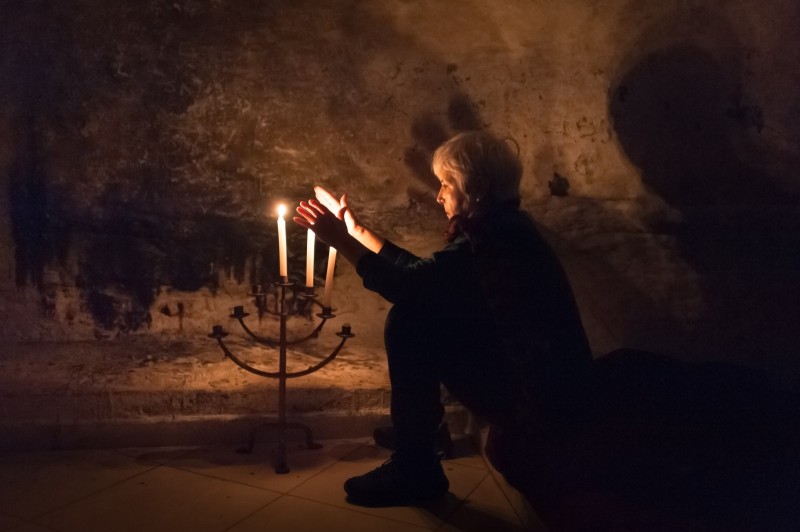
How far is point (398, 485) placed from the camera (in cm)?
187

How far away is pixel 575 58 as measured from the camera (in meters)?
2.75

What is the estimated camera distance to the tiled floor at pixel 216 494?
1.77 m

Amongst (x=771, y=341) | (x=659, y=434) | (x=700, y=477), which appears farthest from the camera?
(x=771, y=341)

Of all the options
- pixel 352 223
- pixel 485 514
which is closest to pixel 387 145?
pixel 352 223

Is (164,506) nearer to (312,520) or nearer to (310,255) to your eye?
(312,520)

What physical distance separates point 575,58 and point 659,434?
Answer: 1.75 metres

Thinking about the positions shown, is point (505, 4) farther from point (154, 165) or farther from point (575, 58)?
point (154, 165)

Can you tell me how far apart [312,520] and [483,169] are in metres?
1.15

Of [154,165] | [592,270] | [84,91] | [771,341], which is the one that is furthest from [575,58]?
[84,91]

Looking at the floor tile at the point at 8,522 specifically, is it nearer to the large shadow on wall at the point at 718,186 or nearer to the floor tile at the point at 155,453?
the floor tile at the point at 155,453

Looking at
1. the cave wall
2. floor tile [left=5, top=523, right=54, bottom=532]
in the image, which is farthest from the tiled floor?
the cave wall

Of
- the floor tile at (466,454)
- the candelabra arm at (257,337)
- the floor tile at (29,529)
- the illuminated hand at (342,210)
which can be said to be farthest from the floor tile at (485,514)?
the floor tile at (29,529)

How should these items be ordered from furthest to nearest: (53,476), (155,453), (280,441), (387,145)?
(387,145)
(155,453)
(280,441)
(53,476)

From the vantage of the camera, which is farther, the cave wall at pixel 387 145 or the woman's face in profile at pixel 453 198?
the cave wall at pixel 387 145
